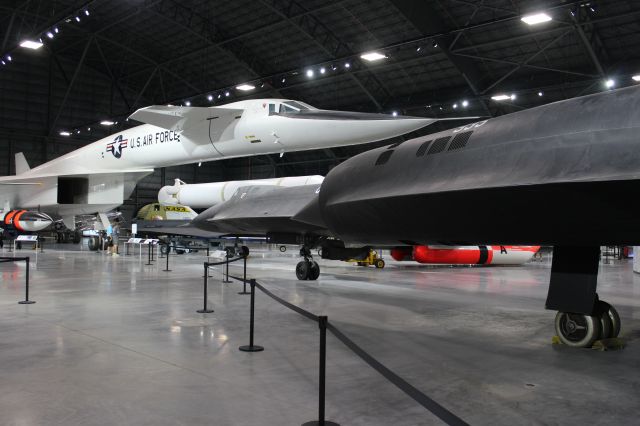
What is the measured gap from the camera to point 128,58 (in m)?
35.8

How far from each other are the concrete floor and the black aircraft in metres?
1.01

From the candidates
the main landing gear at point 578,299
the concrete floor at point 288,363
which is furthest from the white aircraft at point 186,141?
the main landing gear at point 578,299

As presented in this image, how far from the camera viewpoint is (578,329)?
5781 mm

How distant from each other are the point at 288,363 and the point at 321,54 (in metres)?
25.6

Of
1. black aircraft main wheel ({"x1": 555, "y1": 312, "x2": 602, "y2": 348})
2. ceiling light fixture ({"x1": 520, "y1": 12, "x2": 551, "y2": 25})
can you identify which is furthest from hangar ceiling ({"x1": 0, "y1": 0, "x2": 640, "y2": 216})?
black aircraft main wheel ({"x1": 555, "y1": 312, "x2": 602, "y2": 348})

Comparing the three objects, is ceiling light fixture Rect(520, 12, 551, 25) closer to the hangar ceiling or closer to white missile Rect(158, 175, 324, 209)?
the hangar ceiling

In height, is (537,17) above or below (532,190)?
above

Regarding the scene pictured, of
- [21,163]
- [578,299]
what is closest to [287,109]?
[578,299]

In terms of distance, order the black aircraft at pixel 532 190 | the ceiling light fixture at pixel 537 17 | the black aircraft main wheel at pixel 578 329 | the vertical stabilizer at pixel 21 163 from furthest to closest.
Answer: the vertical stabilizer at pixel 21 163 → the ceiling light fixture at pixel 537 17 → the black aircraft main wheel at pixel 578 329 → the black aircraft at pixel 532 190

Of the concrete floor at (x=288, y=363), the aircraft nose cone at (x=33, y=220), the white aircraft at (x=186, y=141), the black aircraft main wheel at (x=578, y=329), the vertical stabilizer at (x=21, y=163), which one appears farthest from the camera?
the vertical stabilizer at (x=21, y=163)

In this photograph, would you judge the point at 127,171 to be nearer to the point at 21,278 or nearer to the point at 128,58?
the point at 21,278

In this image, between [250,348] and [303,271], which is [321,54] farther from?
[250,348]

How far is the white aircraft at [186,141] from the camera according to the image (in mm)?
10859

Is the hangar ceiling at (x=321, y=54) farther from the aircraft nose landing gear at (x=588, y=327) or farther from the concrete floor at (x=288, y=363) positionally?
the aircraft nose landing gear at (x=588, y=327)
